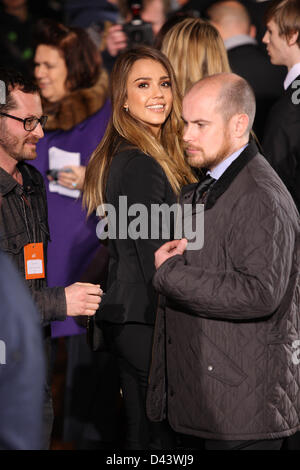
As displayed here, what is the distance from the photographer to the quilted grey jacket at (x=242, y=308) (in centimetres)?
214

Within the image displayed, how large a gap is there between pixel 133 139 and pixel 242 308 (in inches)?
36.1

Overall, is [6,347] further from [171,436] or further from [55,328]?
[55,328]

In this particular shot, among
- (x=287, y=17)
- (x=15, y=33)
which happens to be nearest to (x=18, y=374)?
(x=287, y=17)

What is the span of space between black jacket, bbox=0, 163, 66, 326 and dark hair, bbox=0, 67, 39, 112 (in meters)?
0.23

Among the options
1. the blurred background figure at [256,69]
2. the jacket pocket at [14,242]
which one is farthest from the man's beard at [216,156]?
the blurred background figure at [256,69]

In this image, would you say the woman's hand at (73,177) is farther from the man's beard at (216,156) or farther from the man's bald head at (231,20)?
the man's beard at (216,156)

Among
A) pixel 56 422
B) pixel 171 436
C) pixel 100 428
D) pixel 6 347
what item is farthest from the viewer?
pixel 56 422

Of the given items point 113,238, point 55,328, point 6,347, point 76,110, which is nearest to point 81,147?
point 76,110

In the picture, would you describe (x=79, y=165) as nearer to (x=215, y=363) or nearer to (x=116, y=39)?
(x=116, y=39)

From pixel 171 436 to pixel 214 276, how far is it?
0.83 meters

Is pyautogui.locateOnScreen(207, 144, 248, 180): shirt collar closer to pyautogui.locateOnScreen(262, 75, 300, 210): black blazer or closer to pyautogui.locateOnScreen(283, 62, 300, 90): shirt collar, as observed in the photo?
pyautogui.locateOnScreen(262, 75, 300, 210): black blazer

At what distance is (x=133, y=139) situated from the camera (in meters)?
2.81

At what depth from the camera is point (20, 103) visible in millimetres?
2621

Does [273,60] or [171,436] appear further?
[273,60]
